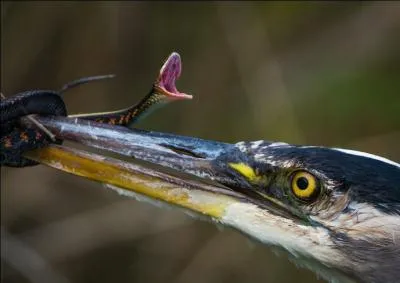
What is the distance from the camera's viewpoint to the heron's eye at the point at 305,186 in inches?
85.9

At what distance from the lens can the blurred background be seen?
16.1 ft

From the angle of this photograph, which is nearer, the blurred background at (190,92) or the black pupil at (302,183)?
the black pupil at (302,183)

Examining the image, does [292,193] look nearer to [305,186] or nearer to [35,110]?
[305,186]

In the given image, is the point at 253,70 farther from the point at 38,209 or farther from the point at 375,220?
the point at 375,220

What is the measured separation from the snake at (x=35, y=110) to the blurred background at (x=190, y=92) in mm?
2476

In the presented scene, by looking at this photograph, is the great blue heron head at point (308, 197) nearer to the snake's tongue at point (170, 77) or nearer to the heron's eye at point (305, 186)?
the heron's eye at point (305, 186)

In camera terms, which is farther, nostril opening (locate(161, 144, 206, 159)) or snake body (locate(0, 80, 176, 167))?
nostril opening (locate(161, 144, 206, 159))

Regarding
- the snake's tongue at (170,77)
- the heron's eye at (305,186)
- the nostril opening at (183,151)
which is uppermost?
the snake's tongue at (170,77)

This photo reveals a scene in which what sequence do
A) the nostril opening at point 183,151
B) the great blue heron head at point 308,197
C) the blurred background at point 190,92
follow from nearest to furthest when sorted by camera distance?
the great blue heron head at point 308,197 < the nostril opening at point 183,151 < the blurred background at point 190,92

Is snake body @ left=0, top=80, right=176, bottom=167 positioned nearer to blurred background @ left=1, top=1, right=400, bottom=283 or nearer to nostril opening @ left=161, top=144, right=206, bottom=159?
nostril opening @ left=161, top=144, right=206, bottom=159

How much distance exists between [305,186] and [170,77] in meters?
0.47

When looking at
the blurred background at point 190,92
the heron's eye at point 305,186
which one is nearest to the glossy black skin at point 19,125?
the heron's eye at point 305,186

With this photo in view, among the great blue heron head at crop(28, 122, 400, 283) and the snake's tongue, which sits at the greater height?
the snake's tongue

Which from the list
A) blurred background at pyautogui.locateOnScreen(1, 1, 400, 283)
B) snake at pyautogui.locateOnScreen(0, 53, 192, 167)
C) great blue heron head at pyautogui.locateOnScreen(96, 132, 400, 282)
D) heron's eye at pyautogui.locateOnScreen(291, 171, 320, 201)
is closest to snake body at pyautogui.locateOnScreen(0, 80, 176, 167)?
snake at pyautogui.locateOnScreen(0, 53, 192, 167)
